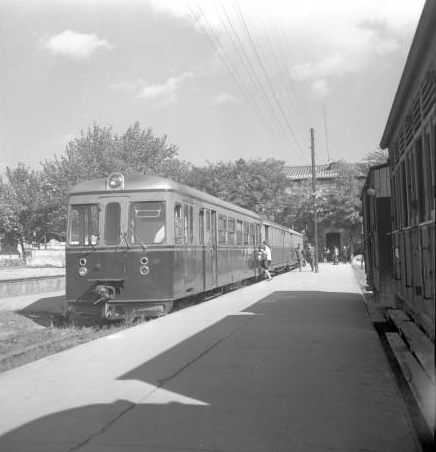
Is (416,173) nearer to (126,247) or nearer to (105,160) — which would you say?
(126,247)

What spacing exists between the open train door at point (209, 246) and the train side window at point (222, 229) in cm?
52

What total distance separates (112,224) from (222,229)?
493cm

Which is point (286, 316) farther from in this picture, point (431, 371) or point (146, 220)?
point (431, 371)

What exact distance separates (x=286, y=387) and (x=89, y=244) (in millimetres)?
6678

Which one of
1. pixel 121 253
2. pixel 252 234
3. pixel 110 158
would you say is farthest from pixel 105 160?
pixel 121 253

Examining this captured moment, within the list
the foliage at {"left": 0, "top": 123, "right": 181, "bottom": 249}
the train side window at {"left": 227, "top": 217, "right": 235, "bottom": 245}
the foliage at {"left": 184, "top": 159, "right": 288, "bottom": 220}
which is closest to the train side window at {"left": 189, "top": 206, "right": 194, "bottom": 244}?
the train side window at {"left": 227, "top": 217, "right": 235, "bottom": 245}


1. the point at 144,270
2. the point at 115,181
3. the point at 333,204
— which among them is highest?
the point at 333,204

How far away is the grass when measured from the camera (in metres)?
8.48

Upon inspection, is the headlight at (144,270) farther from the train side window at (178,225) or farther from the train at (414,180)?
the train at (414,180)

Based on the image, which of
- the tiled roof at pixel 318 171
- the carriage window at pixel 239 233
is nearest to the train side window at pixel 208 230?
the carriage window at pixel 239 233

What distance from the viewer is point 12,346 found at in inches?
377

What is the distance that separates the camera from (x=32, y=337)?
34.6 feet

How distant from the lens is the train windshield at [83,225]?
11.5 meters

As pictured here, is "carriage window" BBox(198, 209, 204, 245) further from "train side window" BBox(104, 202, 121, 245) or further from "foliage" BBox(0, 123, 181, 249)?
"foliage" BBox(0, 123, 181, 249)
